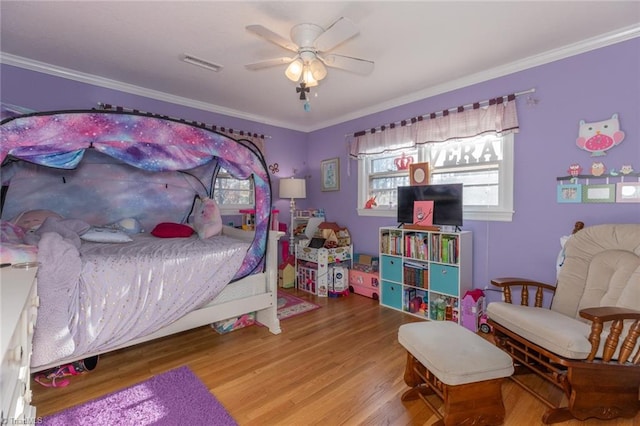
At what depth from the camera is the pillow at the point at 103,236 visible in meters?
2.55

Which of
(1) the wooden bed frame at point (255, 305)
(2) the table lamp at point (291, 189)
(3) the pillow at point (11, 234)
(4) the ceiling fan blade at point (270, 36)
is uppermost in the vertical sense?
(4) the ceiling fan blade at point (270, 36)

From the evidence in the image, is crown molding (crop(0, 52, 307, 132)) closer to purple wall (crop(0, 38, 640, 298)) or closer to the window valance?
purple wall (crop(0, 38, 640, 298))

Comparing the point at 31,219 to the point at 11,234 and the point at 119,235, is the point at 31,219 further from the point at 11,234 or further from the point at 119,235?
the point at 119,235

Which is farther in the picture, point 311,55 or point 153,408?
point 311,55

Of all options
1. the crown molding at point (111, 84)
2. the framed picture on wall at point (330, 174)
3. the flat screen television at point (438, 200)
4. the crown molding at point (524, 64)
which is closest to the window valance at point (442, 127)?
the crown molding at point (524, 64)

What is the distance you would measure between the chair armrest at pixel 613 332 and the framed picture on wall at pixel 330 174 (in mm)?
3259

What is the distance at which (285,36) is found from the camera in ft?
7.58

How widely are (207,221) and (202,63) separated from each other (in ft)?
4.92

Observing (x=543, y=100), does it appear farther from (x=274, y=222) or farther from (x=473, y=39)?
(x=274, y=222)

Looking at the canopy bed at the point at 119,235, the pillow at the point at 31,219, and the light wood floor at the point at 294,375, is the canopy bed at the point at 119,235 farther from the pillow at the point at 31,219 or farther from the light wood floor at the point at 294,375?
the light wood floor at the point at 294,375

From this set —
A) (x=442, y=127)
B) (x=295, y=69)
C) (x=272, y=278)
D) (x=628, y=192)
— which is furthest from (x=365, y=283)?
(x=295, y=69)

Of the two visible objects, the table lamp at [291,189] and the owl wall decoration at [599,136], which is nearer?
the owl wall decoration at [599,136]

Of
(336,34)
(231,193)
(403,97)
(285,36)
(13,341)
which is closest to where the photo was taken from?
(13,341)

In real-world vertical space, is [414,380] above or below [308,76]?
below
